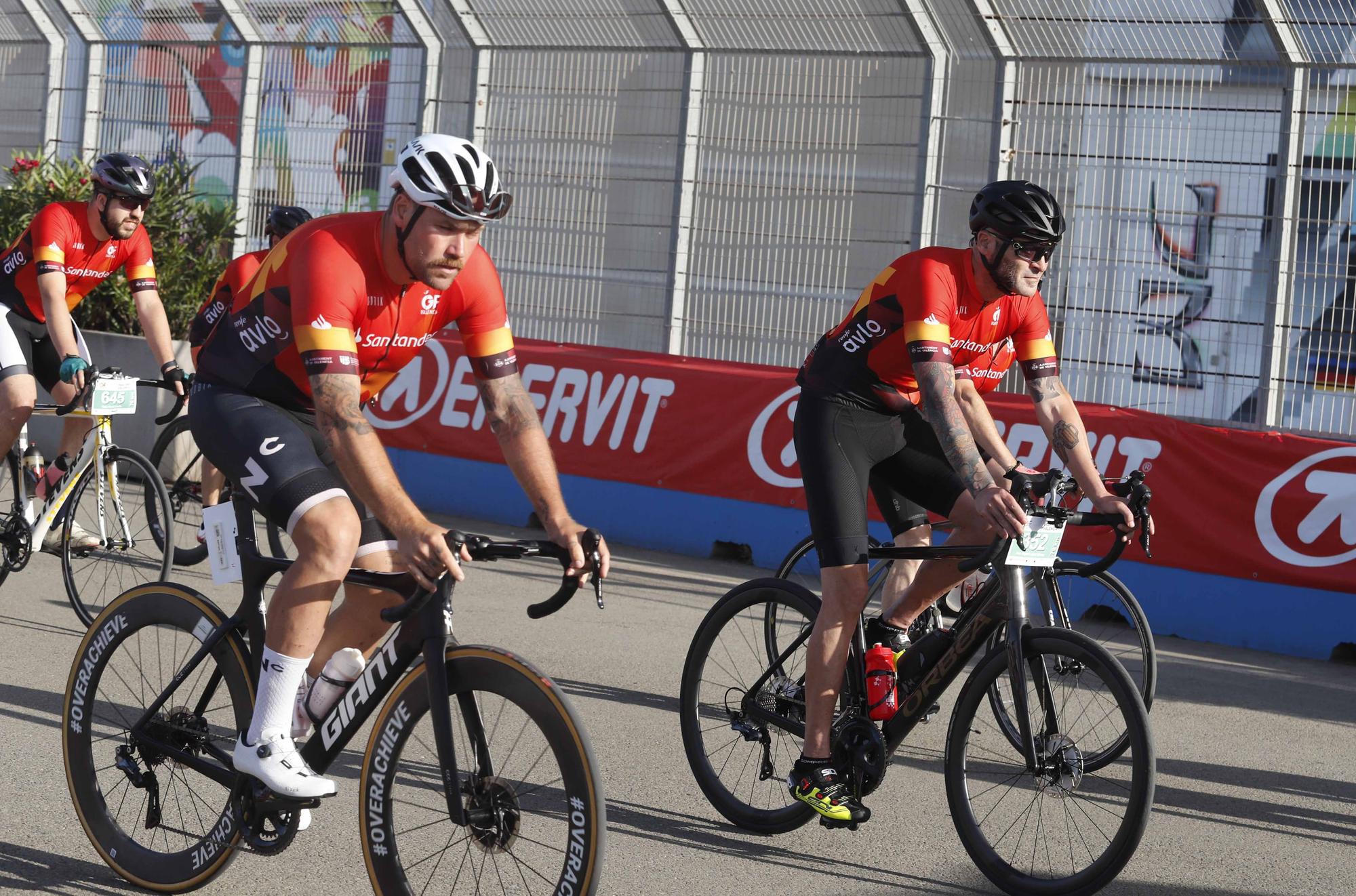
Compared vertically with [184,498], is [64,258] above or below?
above

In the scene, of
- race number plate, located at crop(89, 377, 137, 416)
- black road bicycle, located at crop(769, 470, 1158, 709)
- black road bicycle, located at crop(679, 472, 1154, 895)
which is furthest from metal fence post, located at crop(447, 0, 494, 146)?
black road bicycle, located at crop(679, 472, 1154, 895)

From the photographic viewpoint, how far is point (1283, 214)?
9.33 meters

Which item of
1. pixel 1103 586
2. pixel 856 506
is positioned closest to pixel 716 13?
pixel 1103 586

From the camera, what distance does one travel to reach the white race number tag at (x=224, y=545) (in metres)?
4.06

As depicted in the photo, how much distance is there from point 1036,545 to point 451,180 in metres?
2.01

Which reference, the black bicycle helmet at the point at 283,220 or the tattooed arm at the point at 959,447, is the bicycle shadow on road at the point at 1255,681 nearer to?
the tattooed arm at the point at 959,447

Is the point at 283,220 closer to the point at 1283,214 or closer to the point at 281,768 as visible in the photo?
the point at 1283,214

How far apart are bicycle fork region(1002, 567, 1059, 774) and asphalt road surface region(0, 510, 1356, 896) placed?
481mm

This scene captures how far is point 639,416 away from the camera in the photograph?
10977 mm

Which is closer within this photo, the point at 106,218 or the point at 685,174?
the point at 106,218

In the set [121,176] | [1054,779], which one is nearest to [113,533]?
[121,176]

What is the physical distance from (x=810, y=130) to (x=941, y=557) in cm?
643

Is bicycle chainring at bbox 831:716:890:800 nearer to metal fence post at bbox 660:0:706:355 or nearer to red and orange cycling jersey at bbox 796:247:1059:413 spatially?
red and orange cycling jersey at bbox 796:247:1059:413

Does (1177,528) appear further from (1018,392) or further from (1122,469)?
(1018,392)
